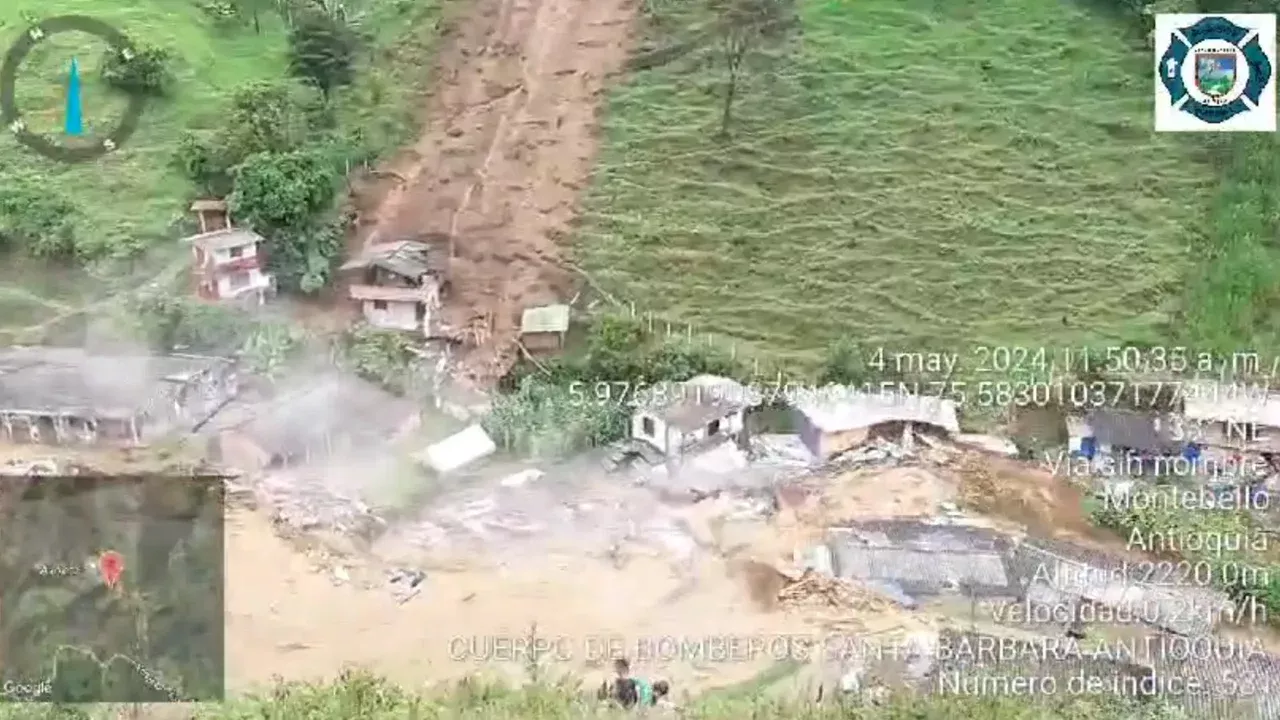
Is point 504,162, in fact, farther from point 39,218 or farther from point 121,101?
point 39,218

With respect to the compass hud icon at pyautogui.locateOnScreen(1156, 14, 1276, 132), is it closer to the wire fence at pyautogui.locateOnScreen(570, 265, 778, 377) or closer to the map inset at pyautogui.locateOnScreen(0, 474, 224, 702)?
the wire fence at pyautogui.locateOnScreen(570, 265, 778, 377)

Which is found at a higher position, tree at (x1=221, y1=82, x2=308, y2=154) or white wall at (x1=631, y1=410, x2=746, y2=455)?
tree at (x1=221, y1=82, x2=308, y2=154)

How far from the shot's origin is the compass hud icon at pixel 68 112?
289 cm

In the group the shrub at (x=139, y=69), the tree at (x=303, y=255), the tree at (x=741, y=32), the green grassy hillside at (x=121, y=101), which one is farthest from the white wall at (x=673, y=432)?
the shrub at (x=139, y=69)

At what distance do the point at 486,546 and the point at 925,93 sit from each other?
4.24ft

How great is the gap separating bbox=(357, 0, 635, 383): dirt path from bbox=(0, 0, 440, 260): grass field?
103 mm

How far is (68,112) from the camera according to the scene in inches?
114

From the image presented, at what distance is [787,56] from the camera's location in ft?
9.52

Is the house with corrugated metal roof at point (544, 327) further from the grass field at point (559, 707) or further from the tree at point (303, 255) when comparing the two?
the grass field at point (559, 707)

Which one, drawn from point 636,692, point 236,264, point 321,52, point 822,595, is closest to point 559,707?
point 636,692

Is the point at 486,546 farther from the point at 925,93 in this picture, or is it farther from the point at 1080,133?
the point at 1080,133

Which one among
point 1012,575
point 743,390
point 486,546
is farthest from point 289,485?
point 1012,575

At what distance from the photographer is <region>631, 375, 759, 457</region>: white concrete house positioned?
2.84m

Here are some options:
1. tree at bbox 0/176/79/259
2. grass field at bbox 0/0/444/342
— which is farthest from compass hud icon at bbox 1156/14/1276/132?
Result: tree at bbox 0/176/79/259
